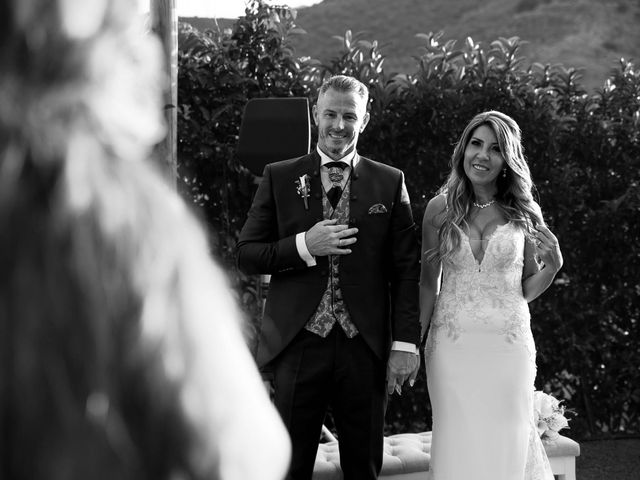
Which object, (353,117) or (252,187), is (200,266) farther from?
(252,187)

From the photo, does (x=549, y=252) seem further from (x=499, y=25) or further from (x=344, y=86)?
(x=499, y=25)

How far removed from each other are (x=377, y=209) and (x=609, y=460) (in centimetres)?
348

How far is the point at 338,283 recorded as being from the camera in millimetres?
3510

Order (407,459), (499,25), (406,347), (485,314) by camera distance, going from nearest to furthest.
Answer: (406,347) → (485,314) → (407,459) → (499,25)

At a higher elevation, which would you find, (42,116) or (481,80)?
(481,80)

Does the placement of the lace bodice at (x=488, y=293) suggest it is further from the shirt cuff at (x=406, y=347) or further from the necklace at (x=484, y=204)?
the shirt cuff at (x=406, y=347)

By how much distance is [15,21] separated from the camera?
40 cm

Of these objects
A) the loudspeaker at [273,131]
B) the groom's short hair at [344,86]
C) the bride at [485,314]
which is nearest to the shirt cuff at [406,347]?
the bride at [485,314]

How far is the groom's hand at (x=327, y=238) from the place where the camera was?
3.40 m

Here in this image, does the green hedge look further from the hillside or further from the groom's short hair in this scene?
the hillside

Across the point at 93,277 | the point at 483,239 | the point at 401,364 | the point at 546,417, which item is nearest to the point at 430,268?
the point at 483,239

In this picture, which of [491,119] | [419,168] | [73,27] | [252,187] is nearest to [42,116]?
[73,27]

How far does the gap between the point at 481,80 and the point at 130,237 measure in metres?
5.92

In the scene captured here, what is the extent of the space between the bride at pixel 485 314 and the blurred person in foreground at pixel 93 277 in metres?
3.43
